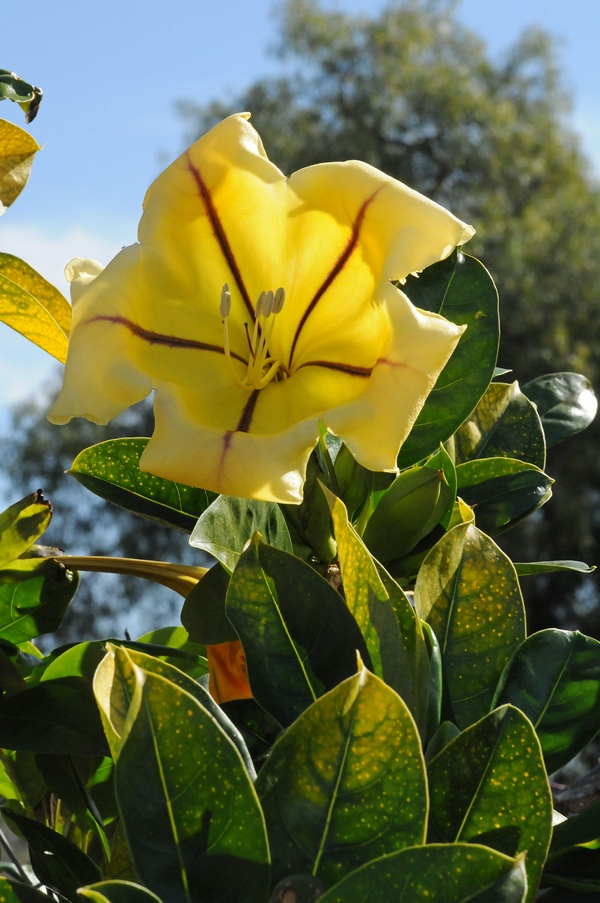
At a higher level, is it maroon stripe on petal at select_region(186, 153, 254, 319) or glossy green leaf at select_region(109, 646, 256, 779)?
maroon stripe on petal at select_region(186, 153, 254, 319)

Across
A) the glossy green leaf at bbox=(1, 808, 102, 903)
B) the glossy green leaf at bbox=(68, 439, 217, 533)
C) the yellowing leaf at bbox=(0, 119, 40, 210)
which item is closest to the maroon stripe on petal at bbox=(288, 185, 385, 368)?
the glossy green leaf at bbox=(68, 439, 217, 533)

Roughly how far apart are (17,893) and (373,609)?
195 millimetres

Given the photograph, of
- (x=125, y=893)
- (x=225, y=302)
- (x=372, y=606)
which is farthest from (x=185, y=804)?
(x=225, y=302)

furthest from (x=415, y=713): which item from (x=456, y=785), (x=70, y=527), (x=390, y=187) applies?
(x=70, y=527)

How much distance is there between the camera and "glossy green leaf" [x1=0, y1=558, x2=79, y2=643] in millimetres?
607

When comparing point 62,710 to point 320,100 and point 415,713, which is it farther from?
point 320,100

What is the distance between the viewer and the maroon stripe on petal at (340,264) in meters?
0.55

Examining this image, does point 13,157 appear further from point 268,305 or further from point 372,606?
point 372,606

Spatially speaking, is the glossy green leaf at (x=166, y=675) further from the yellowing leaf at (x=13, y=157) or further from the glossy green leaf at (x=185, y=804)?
the yellowing leaf at (x=13, y=157)

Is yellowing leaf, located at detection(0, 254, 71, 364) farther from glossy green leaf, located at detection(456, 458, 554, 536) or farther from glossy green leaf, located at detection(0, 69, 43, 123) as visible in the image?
glossy green leaf, located at detection(456, 458, 554, 536)

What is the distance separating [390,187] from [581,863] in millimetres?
365

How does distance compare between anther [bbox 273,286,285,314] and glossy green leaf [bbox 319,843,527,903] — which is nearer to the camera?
glossy green leaf [bbox 319,843,527,903]

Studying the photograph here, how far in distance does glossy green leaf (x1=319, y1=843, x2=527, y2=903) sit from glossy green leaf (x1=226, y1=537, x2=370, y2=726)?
0.12m

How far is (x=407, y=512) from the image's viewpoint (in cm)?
57
